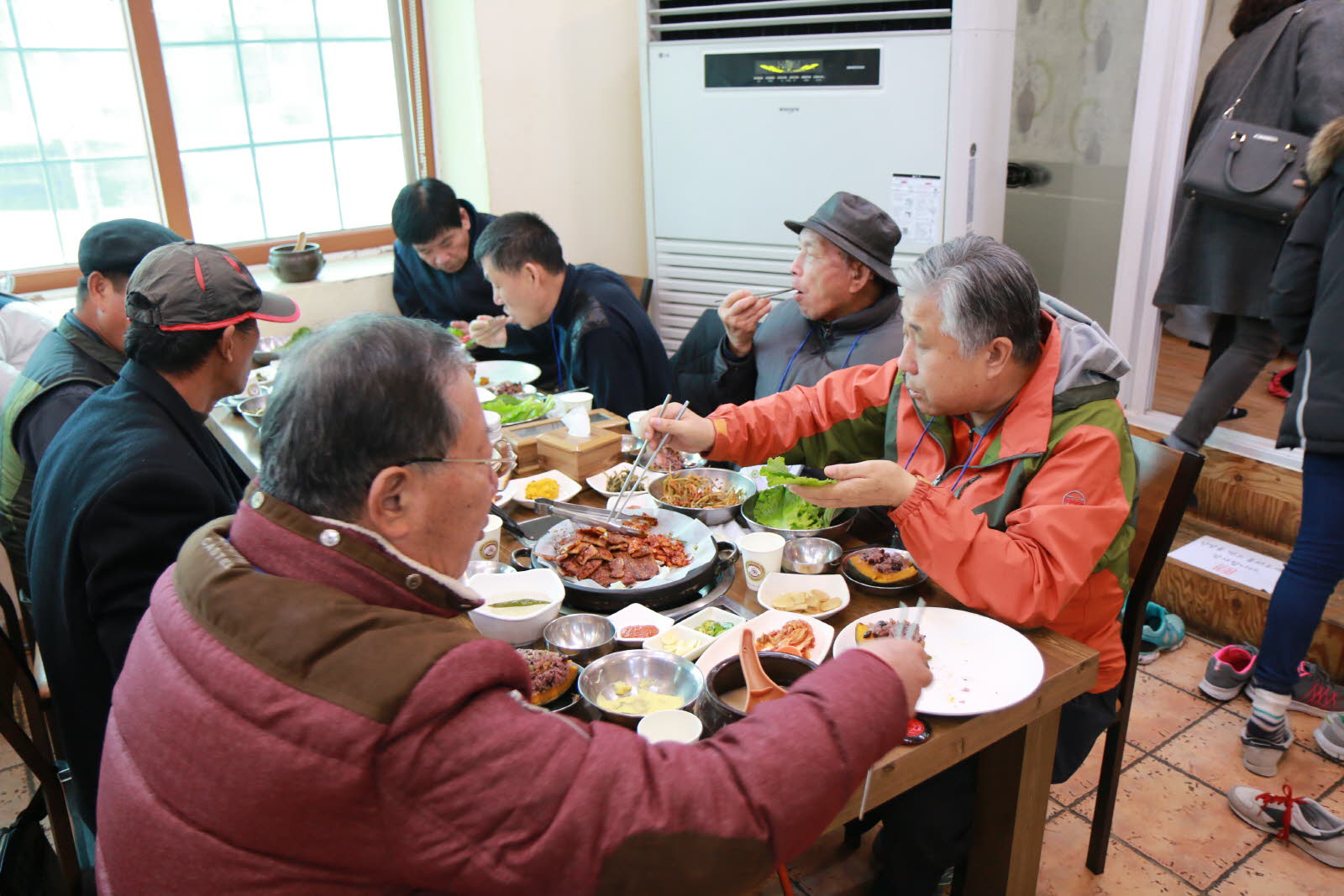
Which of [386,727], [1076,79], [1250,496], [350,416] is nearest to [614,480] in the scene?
[350,416]

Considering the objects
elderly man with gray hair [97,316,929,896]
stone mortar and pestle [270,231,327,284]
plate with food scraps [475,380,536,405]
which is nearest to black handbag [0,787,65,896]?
elderly man with gray hair [97,316,929,896]

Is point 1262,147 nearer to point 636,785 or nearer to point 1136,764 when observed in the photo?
point 1136,764

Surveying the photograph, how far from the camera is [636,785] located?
3.22 ft

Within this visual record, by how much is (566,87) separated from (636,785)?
4007 mm

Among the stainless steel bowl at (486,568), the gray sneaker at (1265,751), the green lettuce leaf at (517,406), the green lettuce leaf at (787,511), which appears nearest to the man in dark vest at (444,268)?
the green lettuce leaf at (517,406)

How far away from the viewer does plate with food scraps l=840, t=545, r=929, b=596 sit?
1.86 m

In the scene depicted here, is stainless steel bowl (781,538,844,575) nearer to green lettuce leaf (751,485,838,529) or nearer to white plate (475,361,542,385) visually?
green lettuce leaf (751,485,838,529)

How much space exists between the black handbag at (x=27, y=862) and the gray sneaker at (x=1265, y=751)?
2.76 meters

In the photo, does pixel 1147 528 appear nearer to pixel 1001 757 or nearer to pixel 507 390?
pixel 1001 757

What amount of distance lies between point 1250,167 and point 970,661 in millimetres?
2393

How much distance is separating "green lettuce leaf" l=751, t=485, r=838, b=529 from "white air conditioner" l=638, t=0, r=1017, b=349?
185cm

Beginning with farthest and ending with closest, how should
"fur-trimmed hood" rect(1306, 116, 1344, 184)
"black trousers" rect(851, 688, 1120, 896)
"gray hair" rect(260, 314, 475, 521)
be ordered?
1. "fur-trimmed hood" rect(1306, 116, 1344, 184)
2. "black trousers" rect(851, 688, 1120, 896)
3. "gray hair" rect(260, 314, 475, 521)

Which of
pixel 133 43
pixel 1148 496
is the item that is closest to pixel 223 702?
pixel 1148 496

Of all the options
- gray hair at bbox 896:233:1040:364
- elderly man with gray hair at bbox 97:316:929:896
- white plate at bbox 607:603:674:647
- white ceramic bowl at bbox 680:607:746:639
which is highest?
gray hair at bbox 896:233:1040:364
